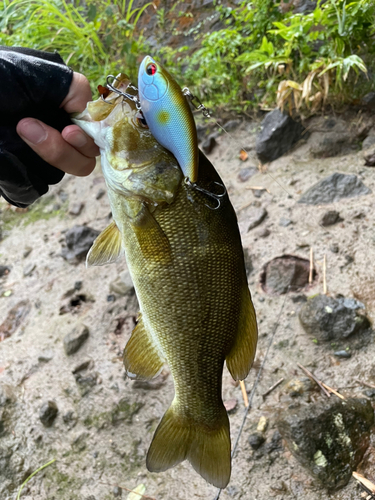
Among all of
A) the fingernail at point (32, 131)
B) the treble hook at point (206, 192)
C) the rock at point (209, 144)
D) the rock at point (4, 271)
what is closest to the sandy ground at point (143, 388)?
the rock at point (4, 271)

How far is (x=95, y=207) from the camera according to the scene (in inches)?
172

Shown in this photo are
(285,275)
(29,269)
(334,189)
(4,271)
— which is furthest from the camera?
(4,271)

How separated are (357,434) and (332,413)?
6.1 inches

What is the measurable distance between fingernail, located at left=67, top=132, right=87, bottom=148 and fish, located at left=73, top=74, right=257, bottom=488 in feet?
0.19

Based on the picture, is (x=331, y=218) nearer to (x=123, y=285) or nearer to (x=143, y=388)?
(x=123, y=285)

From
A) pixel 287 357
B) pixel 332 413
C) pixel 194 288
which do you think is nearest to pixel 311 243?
pixel 287 357

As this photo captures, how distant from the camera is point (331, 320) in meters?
2.30

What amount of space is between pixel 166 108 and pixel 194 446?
3.99 ft

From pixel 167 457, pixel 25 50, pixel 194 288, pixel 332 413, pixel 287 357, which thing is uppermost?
pixel 25 50

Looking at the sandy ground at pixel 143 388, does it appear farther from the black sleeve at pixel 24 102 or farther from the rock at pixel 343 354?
the black sleeve at pixel 24 102

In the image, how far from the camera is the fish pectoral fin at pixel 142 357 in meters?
1.47

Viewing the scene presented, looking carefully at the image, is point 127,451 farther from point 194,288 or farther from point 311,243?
point 311,243

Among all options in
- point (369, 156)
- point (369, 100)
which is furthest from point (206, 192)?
point (369, 100)

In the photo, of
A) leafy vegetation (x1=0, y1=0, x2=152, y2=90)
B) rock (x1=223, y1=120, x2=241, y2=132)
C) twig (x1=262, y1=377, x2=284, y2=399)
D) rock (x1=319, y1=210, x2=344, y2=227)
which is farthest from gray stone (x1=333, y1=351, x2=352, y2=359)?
leafy vegetation (x1=0, y1=0, x2=152, y2=90)
